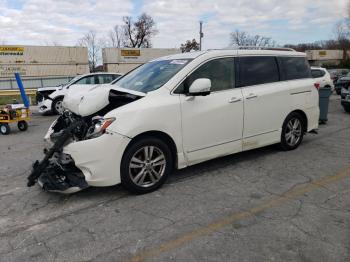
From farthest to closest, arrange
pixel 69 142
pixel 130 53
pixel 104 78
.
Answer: pixel 130 53
pixel 104 78
pixel 69 142

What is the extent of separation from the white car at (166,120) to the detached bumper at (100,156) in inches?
0.5

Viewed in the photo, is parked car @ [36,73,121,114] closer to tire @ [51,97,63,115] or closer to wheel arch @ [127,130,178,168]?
tire @ [51,97,63,115]

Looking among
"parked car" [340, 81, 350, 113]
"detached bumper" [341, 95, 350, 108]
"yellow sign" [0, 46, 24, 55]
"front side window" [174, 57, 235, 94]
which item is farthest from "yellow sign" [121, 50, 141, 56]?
"front side window" [174, 57, 235, 94]

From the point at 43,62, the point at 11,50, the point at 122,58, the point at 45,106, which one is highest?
the point at 11,50

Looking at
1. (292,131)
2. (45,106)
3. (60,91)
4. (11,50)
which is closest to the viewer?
(292,131)

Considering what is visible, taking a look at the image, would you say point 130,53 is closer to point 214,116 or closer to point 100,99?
point 214,116

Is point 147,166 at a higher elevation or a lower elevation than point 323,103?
lower

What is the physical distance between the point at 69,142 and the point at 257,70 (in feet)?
10.4

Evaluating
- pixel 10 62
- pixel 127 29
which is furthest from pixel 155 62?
pixel 127 29

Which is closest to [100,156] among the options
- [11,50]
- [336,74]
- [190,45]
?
[336,74]

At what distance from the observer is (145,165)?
437cm

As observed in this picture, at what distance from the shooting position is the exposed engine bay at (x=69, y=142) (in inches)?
163

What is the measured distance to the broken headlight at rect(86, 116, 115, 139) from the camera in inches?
160

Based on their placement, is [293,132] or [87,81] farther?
[87,81]
